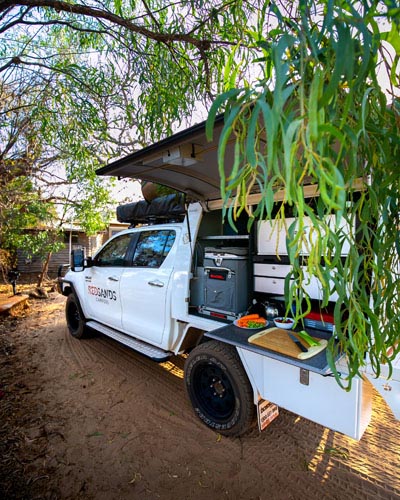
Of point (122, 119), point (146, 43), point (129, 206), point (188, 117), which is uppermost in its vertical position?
point (146, 43)

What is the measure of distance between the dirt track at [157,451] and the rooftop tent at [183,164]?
2539 mm

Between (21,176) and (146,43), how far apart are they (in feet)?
17.6

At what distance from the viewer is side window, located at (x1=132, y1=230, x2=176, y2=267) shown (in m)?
3.62

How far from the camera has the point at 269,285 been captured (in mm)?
2990

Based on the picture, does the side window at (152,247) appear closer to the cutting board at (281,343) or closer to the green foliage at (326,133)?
the cutting board at (281,343)

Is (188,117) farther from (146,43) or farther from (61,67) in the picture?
(61,67)

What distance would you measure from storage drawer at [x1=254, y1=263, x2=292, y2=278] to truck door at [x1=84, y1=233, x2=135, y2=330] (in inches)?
80.7

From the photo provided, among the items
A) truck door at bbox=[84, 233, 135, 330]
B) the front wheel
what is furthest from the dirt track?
truck door at bbox=[84, 233, 135, 330]

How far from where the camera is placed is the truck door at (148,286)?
3453 millimetres

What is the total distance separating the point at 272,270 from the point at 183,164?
55.8 inches

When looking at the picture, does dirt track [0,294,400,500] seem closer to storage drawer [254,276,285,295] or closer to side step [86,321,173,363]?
side step [86,321,173,363]

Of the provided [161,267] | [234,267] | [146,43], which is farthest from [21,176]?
[234,267]

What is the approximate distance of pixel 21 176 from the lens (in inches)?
283

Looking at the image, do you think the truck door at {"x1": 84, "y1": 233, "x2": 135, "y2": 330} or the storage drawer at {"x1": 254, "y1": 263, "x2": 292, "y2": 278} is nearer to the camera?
the storage drawer at {"x1": 254, "y1": 263, "x2": 292, "y2": 278}
